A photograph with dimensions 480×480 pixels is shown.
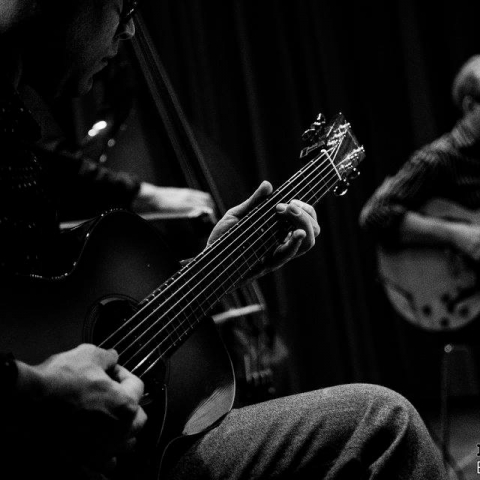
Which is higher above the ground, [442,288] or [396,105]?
[396,105]

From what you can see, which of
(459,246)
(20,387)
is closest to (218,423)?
(20,387)

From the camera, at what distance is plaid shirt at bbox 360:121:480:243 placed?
259 cm

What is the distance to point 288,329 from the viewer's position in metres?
3.53

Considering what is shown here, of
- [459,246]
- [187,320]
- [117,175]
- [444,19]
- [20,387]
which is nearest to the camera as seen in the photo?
[20,387]

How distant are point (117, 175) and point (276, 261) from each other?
973 mm

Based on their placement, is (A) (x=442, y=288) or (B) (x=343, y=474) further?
(A) (x=442, y=288)

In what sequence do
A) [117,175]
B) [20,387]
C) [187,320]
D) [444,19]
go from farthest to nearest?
1. [444,19]
2. [117,175]
3. [187,320]
4. [20,387]

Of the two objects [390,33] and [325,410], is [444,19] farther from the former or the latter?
[325,410]

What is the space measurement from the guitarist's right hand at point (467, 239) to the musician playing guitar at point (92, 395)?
144cm

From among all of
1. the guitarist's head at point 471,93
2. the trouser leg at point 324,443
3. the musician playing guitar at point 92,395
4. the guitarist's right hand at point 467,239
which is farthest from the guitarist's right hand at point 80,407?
the guitarist's head at point 471,93

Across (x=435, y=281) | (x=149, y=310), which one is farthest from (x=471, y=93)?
(x=149, y=310)

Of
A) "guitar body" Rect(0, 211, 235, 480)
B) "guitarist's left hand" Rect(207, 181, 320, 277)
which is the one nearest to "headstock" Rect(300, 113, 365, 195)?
"guitarist's left hand" Rect(207, 181, 320, 277)

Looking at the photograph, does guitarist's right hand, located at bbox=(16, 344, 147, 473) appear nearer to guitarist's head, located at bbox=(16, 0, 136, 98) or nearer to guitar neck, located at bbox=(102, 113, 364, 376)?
guitar neck, located at bbox=(102, 113, 364, 376)

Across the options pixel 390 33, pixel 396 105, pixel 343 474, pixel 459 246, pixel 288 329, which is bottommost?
pixel 288 329
